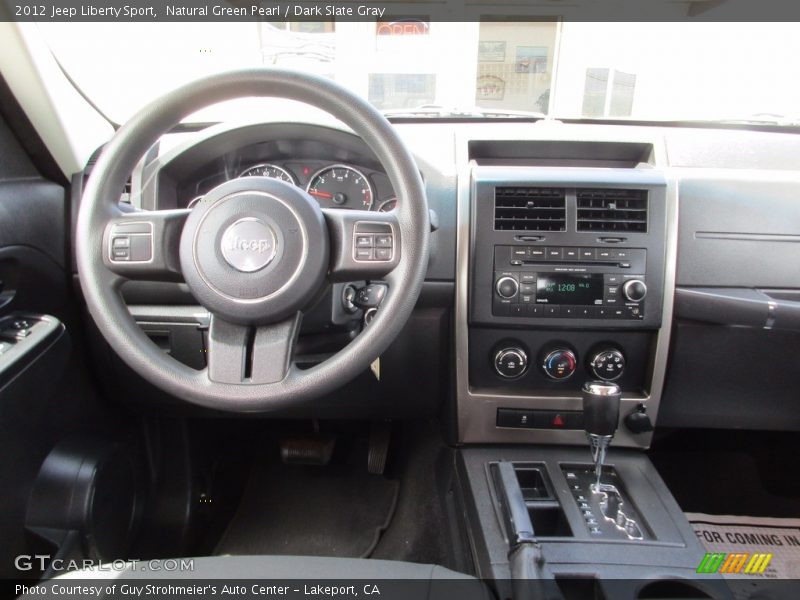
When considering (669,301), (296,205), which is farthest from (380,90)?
(669,301)

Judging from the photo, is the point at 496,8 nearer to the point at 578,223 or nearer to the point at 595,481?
the point at 578,223

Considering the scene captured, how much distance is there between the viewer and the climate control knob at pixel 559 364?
1.34 m

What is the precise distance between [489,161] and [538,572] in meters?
0.99

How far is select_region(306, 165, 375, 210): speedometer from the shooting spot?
1.33 meters

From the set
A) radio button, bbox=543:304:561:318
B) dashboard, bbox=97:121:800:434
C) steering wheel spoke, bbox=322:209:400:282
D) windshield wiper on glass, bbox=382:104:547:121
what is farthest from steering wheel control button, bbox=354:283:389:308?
windshield wiper on glass, bbox=382:104:547:121

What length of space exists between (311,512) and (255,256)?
3.95ft

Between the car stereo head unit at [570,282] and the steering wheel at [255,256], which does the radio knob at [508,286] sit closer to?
the car stereo head unit at [570,282]

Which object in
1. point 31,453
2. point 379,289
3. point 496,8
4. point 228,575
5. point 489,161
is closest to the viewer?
point 228,575

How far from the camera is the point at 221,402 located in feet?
2.87

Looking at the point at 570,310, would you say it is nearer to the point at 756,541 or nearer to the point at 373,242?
the point at 373,242

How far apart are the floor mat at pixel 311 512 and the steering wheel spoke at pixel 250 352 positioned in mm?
1008

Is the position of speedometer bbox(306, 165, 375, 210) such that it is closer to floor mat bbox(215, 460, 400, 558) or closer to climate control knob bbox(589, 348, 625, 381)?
climate control knob bbox(589, 348, 625, 381)

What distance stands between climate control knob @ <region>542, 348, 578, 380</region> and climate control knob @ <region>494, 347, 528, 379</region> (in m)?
0.05

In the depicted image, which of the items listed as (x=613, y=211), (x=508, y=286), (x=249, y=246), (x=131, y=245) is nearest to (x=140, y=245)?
(x=131, y=245)
